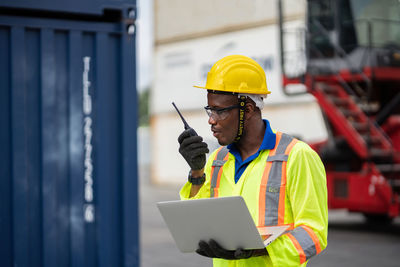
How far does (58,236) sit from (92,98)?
105cm

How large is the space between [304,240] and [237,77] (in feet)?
2.46

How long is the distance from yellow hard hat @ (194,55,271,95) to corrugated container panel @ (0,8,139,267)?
2.08 meters

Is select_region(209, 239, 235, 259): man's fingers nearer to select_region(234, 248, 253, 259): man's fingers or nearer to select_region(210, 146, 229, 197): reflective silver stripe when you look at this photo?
select_region(234, 248, 253, 259): man's fingers

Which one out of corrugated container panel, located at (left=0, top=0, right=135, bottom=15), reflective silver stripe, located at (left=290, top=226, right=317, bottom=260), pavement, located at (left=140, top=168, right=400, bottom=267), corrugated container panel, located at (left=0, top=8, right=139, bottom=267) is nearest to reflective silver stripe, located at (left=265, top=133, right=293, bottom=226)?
reflective silver stripe, located at (left=290, top=226, right=317, bottom=260)

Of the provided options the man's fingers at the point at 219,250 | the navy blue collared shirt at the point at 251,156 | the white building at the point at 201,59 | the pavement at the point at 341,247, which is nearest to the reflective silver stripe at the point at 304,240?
the man's fingers at the point at 219,250

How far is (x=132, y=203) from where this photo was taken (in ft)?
15.5

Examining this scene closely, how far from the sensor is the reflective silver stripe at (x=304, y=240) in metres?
2.54

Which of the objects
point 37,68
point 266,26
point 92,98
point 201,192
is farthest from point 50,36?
point 266,26

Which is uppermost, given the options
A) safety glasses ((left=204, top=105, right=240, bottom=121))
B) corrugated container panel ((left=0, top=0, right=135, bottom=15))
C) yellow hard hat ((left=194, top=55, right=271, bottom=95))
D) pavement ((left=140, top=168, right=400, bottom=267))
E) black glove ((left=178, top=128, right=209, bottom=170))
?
corrugated container panel ((left=0, top=0, right=135, bottom=15))

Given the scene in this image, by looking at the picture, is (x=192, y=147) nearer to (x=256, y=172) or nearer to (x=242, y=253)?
(x=256, y=172)

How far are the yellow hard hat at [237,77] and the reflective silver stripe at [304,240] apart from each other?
0.63m

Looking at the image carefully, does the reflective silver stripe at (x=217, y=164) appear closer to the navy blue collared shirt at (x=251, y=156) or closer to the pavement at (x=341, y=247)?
the navy blue collared shirt at (x=251, y=156)

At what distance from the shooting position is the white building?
854 inches

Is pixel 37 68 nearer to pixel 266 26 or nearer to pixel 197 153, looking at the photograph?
pixel 197 153
